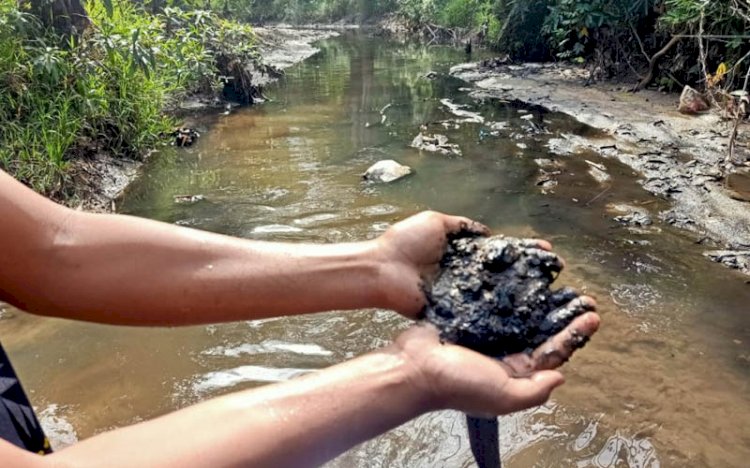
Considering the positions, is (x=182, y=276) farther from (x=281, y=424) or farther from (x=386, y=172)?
(x=386, y=172)

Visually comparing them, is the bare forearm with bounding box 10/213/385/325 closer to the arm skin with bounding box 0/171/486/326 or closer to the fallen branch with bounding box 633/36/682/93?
the arm skin with bounding box 0/171/486/326

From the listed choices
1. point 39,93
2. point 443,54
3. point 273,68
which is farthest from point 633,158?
point 443,54

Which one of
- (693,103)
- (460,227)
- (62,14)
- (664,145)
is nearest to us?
(460,227)

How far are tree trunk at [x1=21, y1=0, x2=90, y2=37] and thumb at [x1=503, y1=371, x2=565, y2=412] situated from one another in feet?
16.5

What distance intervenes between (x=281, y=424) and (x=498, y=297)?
2.52 feet

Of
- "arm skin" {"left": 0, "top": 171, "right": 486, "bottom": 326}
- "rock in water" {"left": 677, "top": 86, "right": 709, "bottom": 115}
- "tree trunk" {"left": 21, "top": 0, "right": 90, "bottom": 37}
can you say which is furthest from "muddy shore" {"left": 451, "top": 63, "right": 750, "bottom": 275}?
"tree trunk" {"left": 21, "top": 0, "right": 90, "bottom": 37}

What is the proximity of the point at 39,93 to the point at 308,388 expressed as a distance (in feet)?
13.8

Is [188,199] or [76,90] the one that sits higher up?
[76,90]

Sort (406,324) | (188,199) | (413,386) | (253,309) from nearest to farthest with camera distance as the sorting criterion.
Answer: (413,386)
(253,309)
(406,324)
(188,199)

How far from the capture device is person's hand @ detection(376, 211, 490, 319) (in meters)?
1.60

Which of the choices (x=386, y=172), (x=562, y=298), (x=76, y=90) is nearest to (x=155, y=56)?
(x=76, y=90)

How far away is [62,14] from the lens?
5047mm

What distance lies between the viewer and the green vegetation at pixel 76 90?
161 inches

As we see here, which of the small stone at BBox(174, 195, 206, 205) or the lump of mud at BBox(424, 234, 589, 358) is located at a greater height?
the lump of mud at BBox(424, 234, 589, 358)
